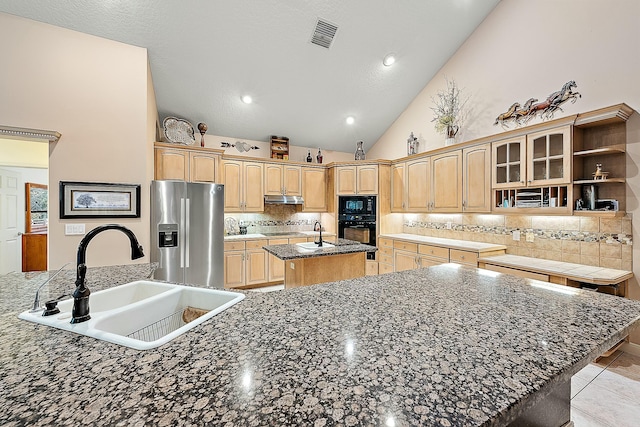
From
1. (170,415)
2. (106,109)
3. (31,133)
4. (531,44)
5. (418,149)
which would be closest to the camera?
(170,415)

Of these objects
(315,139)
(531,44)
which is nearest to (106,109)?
(315,139)

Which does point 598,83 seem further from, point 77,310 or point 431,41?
point 77,310

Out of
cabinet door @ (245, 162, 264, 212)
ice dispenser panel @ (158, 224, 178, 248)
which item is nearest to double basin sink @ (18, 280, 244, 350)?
ice dispenser panel @ (158, 224, 178, 248)

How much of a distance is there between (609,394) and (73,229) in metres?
4.98

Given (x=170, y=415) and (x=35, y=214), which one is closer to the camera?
(x=170, y=415)

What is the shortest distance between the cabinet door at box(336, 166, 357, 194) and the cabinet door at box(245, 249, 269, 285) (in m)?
1.85

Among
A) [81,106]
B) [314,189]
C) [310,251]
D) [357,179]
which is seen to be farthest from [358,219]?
[81,106]

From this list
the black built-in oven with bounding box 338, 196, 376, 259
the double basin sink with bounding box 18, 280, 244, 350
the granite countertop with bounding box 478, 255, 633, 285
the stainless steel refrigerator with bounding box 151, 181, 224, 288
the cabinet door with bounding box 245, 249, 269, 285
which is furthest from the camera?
the black built-in oven with bounding box 338, 196, 376, 259

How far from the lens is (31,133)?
260 cm

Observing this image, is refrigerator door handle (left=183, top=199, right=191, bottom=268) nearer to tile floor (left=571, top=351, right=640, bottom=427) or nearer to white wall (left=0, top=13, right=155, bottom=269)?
white wall (left=0, top=13, right=155, bottom=269)

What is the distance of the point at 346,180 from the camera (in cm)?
508

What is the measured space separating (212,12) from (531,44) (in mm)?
3755

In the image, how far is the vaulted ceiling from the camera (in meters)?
2.89

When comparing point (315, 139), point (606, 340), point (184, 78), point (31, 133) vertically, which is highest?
point (184, 78)
